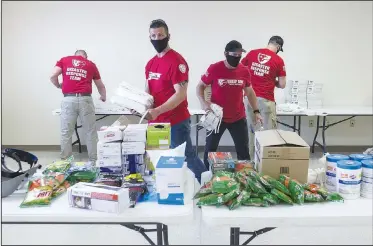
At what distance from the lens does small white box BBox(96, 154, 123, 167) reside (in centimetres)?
143

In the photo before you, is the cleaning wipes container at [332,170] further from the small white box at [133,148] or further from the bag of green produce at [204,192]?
the small white box at [133,148]

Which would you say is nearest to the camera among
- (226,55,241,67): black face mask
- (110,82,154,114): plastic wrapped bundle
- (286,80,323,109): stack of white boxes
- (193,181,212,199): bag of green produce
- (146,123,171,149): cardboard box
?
(193,181,212,199): bag of green produce

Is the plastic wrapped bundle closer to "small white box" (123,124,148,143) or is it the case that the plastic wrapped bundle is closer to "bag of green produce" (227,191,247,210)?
"small white box" (123,124,148,143)

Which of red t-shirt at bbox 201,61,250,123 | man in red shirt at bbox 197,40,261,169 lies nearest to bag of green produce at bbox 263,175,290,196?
man in red shirt at bbox 197,40,261,169

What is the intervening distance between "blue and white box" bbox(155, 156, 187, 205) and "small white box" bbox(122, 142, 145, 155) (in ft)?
0.46

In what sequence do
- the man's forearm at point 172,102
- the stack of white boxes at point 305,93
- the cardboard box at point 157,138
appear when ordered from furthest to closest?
1. the stack of white boxes at point 305,93
2. the man's forearm at point 172,102
3. the cardboard box at point 157,138

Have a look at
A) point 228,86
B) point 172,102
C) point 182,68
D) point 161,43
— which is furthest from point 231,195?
point 228,86

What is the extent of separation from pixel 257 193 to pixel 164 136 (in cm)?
47

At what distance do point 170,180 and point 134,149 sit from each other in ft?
0.80

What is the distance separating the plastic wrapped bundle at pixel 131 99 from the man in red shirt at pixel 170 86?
0.41ft

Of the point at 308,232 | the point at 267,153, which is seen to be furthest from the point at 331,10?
the point at 267,153

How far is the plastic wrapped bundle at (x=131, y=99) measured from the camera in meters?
1.86

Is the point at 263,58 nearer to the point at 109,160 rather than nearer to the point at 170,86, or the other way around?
the point at 170,86

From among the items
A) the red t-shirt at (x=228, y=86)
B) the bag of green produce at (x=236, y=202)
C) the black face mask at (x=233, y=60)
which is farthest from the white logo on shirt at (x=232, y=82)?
the bag of green produce at (x=236, y=202)
